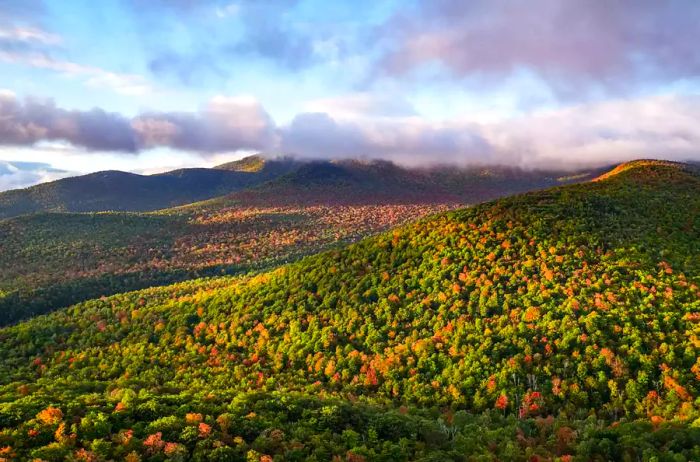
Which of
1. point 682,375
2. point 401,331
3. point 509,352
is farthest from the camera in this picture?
point 401,331

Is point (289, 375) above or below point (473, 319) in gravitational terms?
below

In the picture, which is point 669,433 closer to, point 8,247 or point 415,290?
point 415,290

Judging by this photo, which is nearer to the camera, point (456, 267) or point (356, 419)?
point (356, 419)

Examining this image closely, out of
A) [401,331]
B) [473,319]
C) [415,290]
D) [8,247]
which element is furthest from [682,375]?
[8,247]

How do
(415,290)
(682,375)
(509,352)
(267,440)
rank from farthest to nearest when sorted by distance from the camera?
(415,290), (509,352), (682,375), (267,440)

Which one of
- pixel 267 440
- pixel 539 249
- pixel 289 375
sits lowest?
pixel 289 375

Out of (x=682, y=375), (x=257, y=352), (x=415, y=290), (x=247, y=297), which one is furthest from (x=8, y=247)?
(x=682, y=375)
